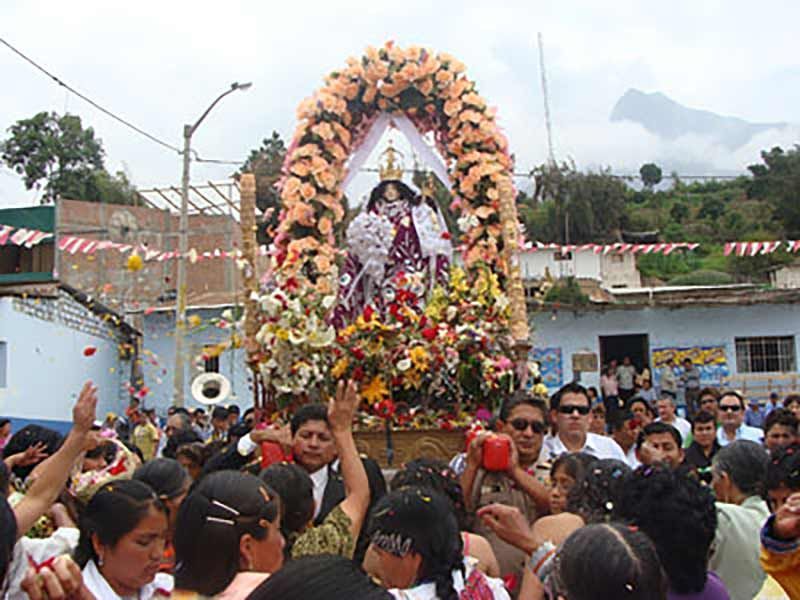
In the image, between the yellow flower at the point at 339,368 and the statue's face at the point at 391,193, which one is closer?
the yellow flower at the point at 339,368

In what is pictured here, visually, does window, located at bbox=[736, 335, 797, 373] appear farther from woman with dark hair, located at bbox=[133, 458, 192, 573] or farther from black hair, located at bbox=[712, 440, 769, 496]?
woman with dark hair, located at bbox=[133, 458, 192, 573]

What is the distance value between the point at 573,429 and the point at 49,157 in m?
34.6

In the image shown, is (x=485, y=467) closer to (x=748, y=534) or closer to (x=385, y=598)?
(x=748, y=534)

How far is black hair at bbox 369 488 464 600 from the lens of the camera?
2.69 metres

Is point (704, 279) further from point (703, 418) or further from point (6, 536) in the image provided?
point (6, 536)

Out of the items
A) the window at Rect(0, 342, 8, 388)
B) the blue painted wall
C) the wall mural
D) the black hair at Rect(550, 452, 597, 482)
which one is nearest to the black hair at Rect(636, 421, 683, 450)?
the black hair at Rect(550, 452, 597, 482)

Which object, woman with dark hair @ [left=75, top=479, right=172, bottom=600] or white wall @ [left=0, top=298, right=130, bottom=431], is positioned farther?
white wall @ [left=0, top=298, right=130, bottom=431]

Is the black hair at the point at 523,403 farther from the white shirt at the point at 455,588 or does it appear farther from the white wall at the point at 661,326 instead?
the white wall at the point at 661,326

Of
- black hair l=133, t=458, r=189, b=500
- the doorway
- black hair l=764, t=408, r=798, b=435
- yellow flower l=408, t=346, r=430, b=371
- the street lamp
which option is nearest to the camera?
black hair l=133, t=458, r=189, b=500

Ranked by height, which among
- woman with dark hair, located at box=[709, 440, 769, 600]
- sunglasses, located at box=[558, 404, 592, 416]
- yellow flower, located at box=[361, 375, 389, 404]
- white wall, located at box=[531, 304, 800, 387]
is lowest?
woman with dark hair, located at box=[709, 440, 769, 600]

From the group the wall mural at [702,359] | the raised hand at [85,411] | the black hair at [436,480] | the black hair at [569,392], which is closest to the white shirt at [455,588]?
the black hair at [436,480]

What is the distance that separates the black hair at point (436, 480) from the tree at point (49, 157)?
33849mm

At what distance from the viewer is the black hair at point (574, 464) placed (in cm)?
366

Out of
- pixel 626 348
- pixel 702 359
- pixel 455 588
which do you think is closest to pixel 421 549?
pixel 455 588
